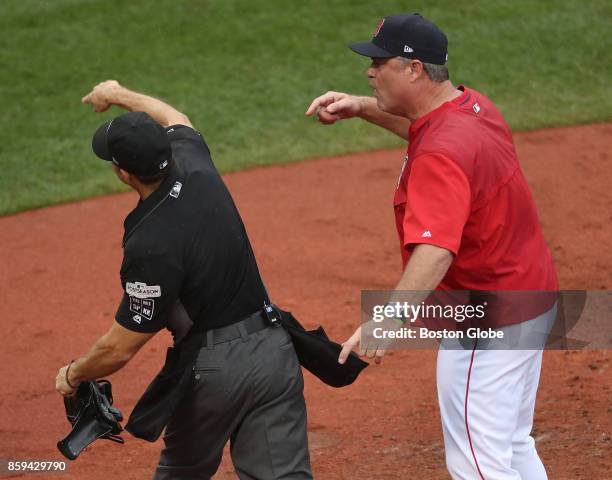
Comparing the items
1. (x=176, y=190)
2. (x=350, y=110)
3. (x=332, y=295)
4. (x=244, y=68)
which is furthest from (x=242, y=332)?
(x=244, y=68)

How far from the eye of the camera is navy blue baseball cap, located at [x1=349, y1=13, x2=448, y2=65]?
13.2ft

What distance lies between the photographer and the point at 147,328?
4008 millimetres

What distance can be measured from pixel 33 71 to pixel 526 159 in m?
5.16

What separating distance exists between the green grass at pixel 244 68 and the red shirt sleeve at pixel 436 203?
560cm

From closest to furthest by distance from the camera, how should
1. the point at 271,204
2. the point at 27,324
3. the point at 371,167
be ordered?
the point at 27,324, the point at 271,204, the point at 371,167

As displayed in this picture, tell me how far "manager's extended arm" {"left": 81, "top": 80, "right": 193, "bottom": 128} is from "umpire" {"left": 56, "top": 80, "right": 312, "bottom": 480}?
53 centimetres

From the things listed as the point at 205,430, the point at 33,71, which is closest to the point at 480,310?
the point at 205,430

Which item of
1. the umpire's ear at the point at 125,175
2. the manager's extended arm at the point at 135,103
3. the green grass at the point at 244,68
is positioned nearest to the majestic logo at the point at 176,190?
the umpire's ear at the point at 125,175

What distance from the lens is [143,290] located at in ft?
12.9

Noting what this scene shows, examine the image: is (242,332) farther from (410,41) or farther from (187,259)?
(410,41)

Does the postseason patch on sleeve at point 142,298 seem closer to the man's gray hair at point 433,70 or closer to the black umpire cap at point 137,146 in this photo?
the black umpire cap at point 137,146

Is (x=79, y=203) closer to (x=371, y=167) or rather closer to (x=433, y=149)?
(x=371, y=167)

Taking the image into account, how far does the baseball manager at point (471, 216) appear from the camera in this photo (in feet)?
12.8

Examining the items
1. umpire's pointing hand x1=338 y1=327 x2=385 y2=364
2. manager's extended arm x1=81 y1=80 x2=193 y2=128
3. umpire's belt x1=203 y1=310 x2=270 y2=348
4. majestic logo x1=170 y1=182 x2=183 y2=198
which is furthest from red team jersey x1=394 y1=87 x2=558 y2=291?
manager's extended arm x1=81 y1=80 x2=193 y2=128
